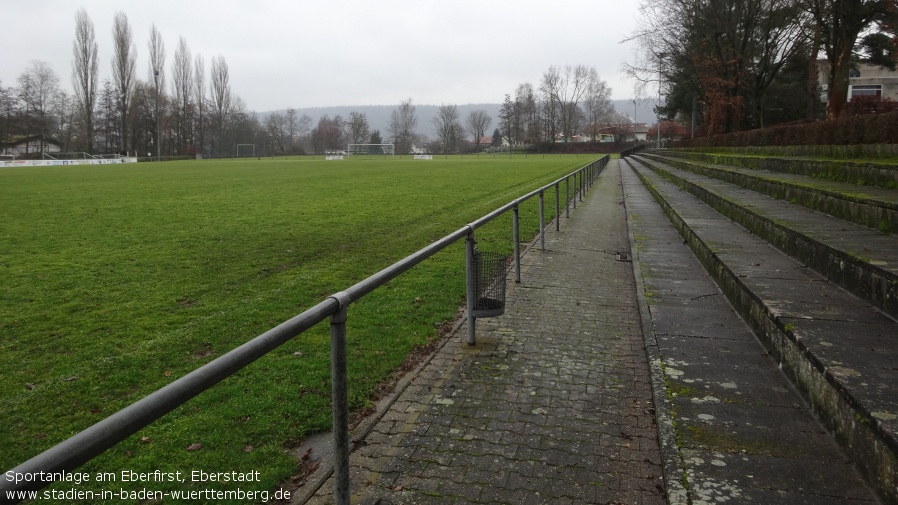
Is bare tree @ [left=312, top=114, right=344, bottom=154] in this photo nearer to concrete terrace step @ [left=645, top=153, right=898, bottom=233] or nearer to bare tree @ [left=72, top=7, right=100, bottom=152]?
bare tree @ [left=72, top=7, right=100, bottom=152]

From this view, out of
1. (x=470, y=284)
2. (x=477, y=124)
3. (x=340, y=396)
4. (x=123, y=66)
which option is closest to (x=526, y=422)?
(x=340, y=396)

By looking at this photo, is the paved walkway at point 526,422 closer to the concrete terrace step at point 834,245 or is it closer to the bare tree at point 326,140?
the concrete terrace step at point 834,245

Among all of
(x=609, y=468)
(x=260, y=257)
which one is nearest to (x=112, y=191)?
(x=260, y=257)

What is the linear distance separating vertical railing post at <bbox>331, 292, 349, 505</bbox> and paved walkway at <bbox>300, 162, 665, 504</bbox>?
1.05 feet

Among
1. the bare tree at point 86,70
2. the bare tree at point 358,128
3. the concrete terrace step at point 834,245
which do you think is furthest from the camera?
the bare tree at point 358,128

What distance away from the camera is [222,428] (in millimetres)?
3520

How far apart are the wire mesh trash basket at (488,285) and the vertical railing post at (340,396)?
259 cm

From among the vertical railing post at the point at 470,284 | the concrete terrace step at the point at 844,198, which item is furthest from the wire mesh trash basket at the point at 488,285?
the concrete terrace step at the point at 844,198

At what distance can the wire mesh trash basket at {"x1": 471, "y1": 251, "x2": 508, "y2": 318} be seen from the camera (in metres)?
5.03

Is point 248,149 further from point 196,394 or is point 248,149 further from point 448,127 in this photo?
point 196,394

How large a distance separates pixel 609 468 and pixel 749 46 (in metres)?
30.6

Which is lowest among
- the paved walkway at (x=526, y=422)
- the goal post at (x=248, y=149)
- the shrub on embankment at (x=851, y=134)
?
the paved walkway at (x=526, y=422)

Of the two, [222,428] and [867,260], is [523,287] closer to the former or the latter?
[867,260]

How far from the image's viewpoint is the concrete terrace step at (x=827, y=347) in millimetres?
2395
